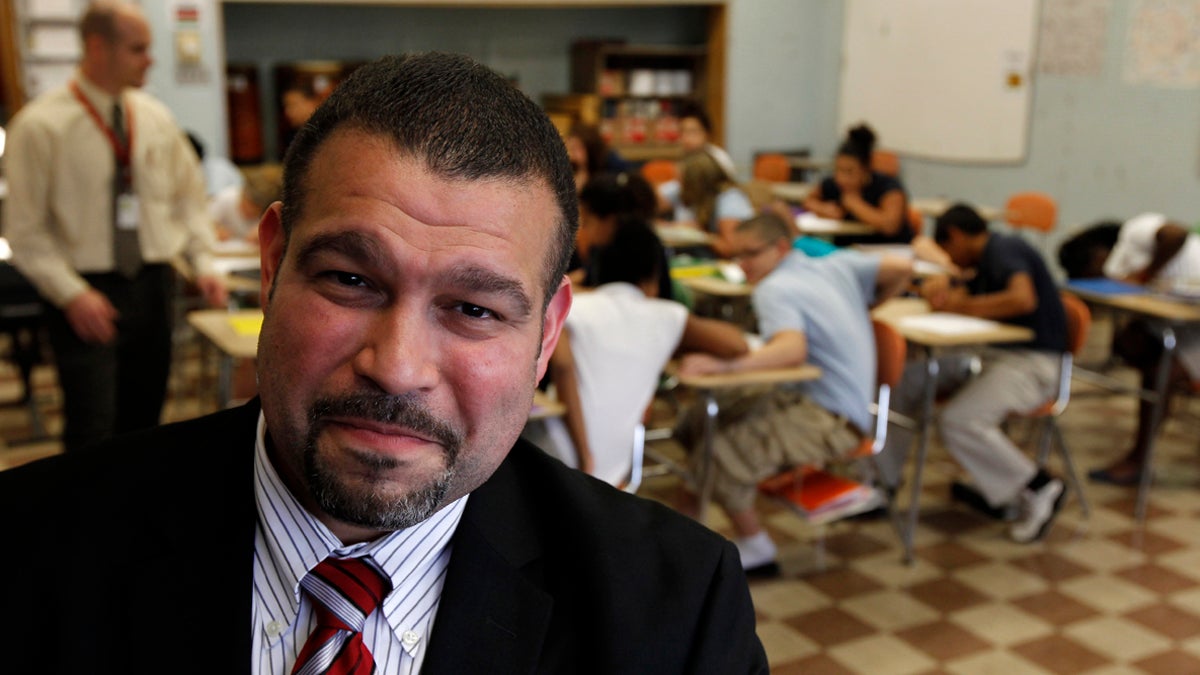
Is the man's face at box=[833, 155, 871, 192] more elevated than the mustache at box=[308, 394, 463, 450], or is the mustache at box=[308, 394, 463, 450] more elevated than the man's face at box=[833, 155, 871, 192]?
the mustache at box=[308, 394, 463, 450]

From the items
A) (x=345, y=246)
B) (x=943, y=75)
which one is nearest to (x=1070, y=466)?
(x=345, y=246)

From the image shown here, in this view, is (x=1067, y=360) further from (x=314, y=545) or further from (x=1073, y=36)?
(x=1073, y=36)

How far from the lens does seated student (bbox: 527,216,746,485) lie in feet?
11.1

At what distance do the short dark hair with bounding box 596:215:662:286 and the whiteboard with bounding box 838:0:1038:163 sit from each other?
5737 mm

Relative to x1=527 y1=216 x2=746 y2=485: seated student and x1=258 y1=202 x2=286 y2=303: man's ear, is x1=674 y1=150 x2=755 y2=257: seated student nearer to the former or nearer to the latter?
x1=527 y1=216 x2=746 y2=485: seated student

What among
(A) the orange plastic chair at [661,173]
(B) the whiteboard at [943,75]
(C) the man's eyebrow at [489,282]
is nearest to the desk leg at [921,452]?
(C) the man's eyebrow at [489,282]

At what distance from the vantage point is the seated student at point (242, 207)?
18.9 ft

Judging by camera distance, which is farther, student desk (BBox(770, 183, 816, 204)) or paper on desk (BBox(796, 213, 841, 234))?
student desk (BBox(770, 183, 816, 204))

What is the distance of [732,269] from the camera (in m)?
5.44

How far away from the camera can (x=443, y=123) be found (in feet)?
2.79

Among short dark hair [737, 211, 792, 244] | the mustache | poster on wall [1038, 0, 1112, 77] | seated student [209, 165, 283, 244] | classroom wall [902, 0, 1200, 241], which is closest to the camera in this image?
the mustache

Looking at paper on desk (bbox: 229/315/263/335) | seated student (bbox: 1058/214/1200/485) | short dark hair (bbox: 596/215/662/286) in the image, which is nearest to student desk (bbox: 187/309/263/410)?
paper on desk (bbox: 229/315/263/335)

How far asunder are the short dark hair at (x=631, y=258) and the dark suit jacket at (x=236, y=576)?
2.51 m

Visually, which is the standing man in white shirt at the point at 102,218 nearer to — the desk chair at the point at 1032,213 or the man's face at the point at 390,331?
the man's face at the point at 390,331
